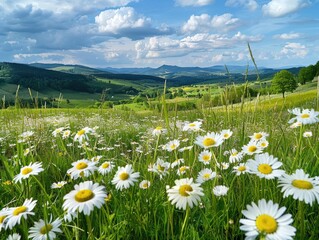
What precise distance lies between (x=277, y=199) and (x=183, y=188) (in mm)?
1064

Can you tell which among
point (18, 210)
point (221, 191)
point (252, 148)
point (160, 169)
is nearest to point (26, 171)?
point (18, 210)

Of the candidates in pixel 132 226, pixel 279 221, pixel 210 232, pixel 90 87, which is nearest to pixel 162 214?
pixel 132 226

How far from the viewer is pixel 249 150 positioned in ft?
9.56

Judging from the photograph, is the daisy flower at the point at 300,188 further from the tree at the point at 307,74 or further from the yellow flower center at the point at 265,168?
the tree at the point at 307,74

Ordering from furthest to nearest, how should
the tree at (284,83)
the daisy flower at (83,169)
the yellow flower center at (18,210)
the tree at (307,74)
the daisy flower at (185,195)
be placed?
1. the tree at (307,74)
2. the tree at (284,83)
3. the daisy flower at (83,169)
4. the yellow flower center at (18,210)
5. the daisy flower at (185,195)

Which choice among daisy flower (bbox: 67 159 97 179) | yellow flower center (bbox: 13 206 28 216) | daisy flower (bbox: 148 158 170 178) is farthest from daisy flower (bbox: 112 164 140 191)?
yellow flower center (bbox: 13 206 28 216)

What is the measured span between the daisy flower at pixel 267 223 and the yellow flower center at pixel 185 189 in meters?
0.44

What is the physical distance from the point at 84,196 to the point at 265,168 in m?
1.13

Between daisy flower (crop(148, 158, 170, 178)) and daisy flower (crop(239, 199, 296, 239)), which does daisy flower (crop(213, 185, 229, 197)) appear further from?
daisy flower (crop(239, 199, 296, 239))

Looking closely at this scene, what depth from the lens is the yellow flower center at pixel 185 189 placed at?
1891 mm

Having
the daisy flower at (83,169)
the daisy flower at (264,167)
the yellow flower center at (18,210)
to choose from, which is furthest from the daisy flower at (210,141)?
the yellow flower center at (18,210)

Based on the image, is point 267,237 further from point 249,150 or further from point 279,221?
point 249,150

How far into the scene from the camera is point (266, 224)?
1.46 metres

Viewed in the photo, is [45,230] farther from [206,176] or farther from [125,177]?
[206,176]
